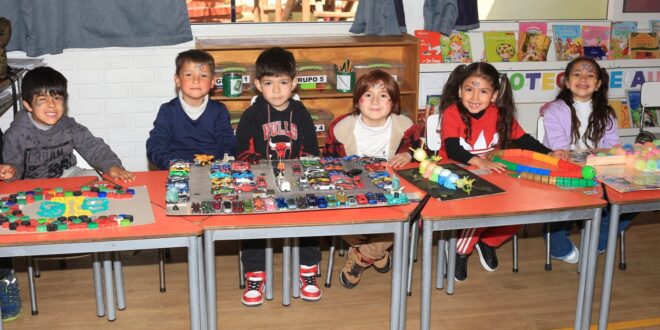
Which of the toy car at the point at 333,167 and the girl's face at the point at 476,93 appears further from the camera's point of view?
the girl's face at the point at 476,93

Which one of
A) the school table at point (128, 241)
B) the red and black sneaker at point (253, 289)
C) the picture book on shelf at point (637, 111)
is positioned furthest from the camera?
the picture book on shelf at point (637, 111)

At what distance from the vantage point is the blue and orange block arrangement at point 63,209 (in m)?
2.52

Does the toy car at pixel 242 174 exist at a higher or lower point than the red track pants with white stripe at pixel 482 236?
higher

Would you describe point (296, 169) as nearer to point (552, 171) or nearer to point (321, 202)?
point (321, 202)

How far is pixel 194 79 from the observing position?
3609 millimetres

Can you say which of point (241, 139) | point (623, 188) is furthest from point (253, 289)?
point (623, 188)

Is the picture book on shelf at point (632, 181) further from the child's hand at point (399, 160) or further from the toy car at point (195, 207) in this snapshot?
the toy car at point (195, 207)

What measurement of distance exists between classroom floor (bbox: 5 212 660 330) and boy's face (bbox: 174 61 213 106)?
949 mm

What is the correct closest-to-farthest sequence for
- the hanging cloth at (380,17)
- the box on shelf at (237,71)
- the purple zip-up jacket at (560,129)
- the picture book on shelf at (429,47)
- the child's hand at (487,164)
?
the child's hand at (487,164)
the purple zip-up jacket at (560,129)
the box on shelf at (237,71)
the hanging cloth at (380,17)
the picture book on shelf at (429,47)

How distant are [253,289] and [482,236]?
1.23m

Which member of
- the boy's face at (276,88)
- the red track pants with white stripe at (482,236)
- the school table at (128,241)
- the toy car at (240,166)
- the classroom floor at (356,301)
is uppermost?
the boy's face at (276,88)

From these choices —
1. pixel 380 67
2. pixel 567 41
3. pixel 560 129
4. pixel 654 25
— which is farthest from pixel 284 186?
pixel 654 25

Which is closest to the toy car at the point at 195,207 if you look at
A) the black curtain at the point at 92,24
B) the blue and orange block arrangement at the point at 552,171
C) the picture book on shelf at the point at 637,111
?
the blue and orange block arrangement at the point at 552,171

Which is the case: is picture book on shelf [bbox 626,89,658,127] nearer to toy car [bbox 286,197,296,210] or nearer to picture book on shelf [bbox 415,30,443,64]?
picture book on shelf [bbox 415,30,443,64]
